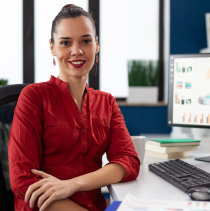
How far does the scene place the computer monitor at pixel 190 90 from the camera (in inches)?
59.2

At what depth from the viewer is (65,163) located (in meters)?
1.12

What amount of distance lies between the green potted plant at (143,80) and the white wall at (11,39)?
45.6 inches

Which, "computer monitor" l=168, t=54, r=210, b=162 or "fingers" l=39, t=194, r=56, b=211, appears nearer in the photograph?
"fingers" l=39, t=194, r=56, b=211

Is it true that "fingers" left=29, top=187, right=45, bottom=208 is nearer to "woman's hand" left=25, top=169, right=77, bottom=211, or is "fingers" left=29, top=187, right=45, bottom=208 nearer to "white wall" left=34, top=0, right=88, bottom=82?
"woman's hand" left=25, top=169, right=77, bottom=211

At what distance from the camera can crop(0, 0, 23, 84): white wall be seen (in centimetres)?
317

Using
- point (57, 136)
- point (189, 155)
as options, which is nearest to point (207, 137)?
point (189, 155)

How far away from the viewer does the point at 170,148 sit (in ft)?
4.83

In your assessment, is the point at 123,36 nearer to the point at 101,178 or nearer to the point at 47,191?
the point at 101,178

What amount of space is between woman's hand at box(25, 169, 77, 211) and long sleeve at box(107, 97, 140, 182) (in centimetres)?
23

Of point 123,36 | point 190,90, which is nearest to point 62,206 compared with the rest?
point 190,90

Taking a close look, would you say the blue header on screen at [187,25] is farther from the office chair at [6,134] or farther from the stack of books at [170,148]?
the office chair at [6,134]

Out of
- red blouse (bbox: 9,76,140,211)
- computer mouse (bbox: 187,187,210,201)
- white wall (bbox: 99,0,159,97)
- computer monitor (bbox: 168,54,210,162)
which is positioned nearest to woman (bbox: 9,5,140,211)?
red blouse (bbox: 9,76,140,211)

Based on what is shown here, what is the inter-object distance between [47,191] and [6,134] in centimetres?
35

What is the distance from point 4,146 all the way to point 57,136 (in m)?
0.21
